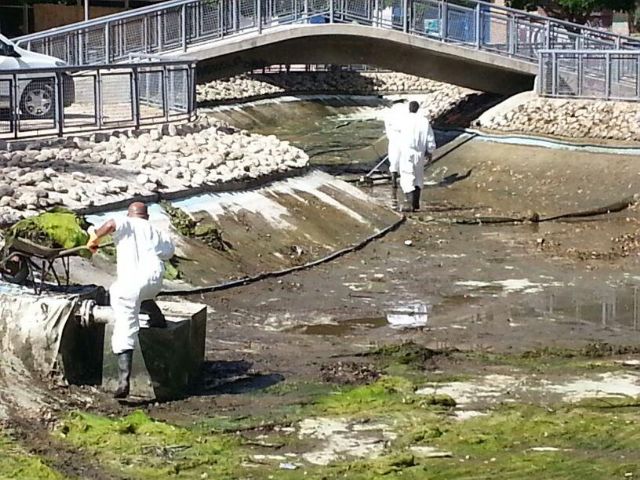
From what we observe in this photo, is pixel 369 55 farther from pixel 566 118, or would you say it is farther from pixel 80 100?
pixel 80 100

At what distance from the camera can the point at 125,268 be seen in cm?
1028

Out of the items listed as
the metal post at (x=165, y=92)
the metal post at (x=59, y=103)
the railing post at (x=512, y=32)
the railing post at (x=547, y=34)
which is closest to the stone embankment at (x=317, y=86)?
the railing post at (x=512, y=32)

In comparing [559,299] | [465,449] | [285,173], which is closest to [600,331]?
[559,299]

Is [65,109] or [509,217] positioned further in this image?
[509,217]

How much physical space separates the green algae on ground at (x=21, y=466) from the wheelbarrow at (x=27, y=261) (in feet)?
7.07

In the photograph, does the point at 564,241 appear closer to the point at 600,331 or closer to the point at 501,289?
the point at 501,289

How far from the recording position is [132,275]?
10.2 m

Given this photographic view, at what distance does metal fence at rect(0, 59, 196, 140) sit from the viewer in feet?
63.4

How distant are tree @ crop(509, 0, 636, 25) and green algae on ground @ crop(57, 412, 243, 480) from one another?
36.7 metres

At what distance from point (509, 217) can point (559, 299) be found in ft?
23.7

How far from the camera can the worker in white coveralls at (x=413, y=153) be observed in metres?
23.3

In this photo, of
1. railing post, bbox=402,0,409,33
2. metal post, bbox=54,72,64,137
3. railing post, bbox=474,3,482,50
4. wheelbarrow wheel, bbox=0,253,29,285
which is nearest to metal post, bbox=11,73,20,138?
metal post, bbox=54,72,64,137

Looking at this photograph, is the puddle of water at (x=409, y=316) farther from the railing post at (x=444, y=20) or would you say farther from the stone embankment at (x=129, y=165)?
the railing post at (x=444, y=20)

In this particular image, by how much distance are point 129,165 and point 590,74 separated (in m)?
15.5
